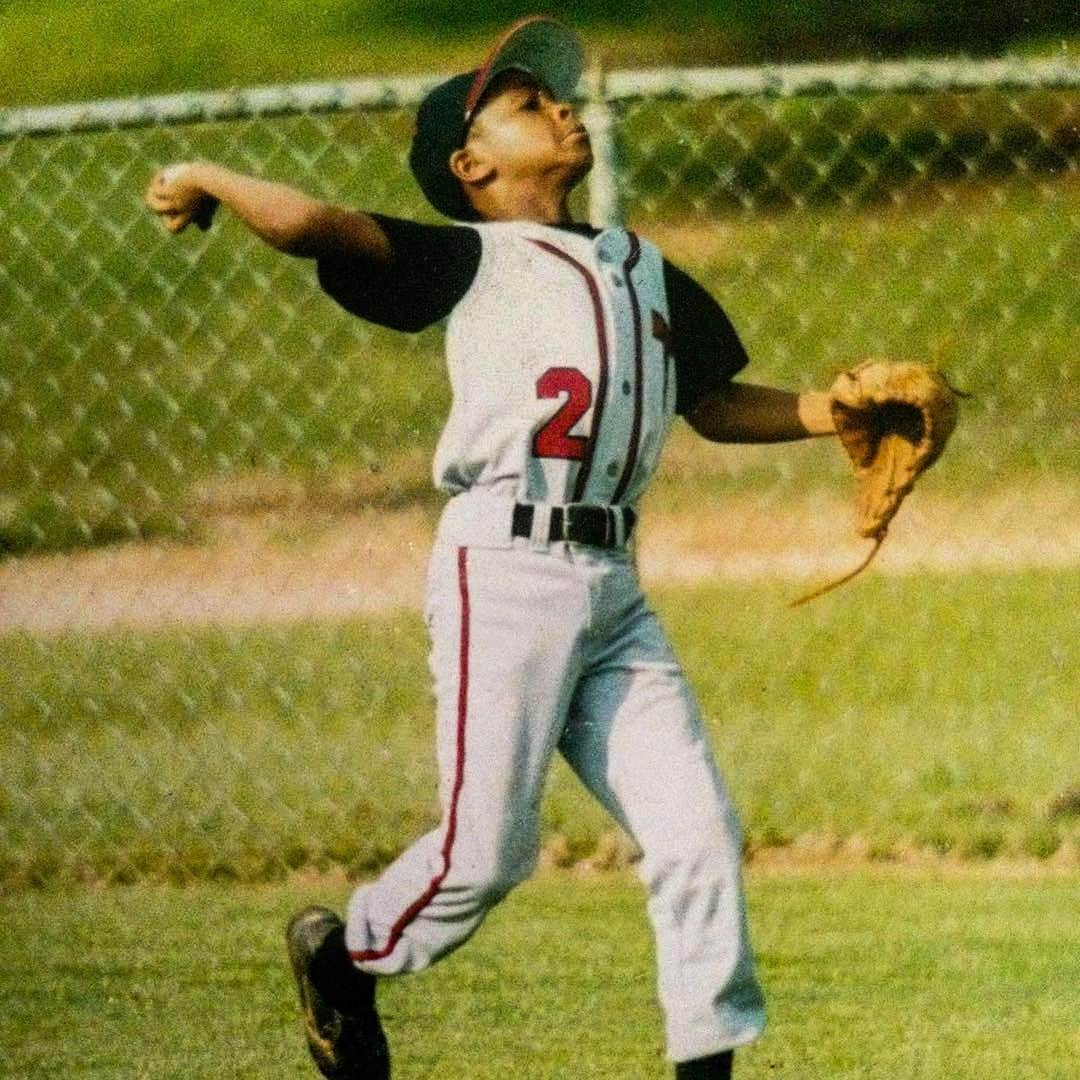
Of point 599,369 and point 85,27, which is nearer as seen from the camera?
point 599,369

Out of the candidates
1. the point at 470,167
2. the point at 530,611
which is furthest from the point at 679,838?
the point at 470,167

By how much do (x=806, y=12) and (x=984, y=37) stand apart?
1.53 metres

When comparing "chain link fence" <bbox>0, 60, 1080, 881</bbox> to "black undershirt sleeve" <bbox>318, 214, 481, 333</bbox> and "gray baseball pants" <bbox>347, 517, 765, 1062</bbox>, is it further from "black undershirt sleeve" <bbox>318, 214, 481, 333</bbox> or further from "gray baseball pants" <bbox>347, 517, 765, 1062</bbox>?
"gray baseball pants" <bbox>347, 517, 765, 1062</bbox>

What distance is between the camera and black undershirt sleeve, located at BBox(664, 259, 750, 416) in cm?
411

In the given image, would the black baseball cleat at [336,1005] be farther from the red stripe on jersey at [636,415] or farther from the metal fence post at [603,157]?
the metal fence post at [603,157]

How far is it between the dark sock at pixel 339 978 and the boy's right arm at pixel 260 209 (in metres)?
0.99

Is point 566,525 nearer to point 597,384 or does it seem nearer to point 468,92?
point 597,384

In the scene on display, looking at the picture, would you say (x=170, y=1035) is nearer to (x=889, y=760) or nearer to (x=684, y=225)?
(x=889, y=760)

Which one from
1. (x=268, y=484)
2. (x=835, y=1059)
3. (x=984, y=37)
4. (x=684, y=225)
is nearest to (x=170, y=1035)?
(x=835, y=1059)

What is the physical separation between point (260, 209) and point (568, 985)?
65.5 inches

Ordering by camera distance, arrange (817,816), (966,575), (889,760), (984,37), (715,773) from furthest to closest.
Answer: (984,37) < (966,575) < (889,760) < (817,816) < (715,773)

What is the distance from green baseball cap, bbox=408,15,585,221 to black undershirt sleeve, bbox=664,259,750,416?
34cm

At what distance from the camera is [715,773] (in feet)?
12.4

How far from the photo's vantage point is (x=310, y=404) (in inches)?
523
